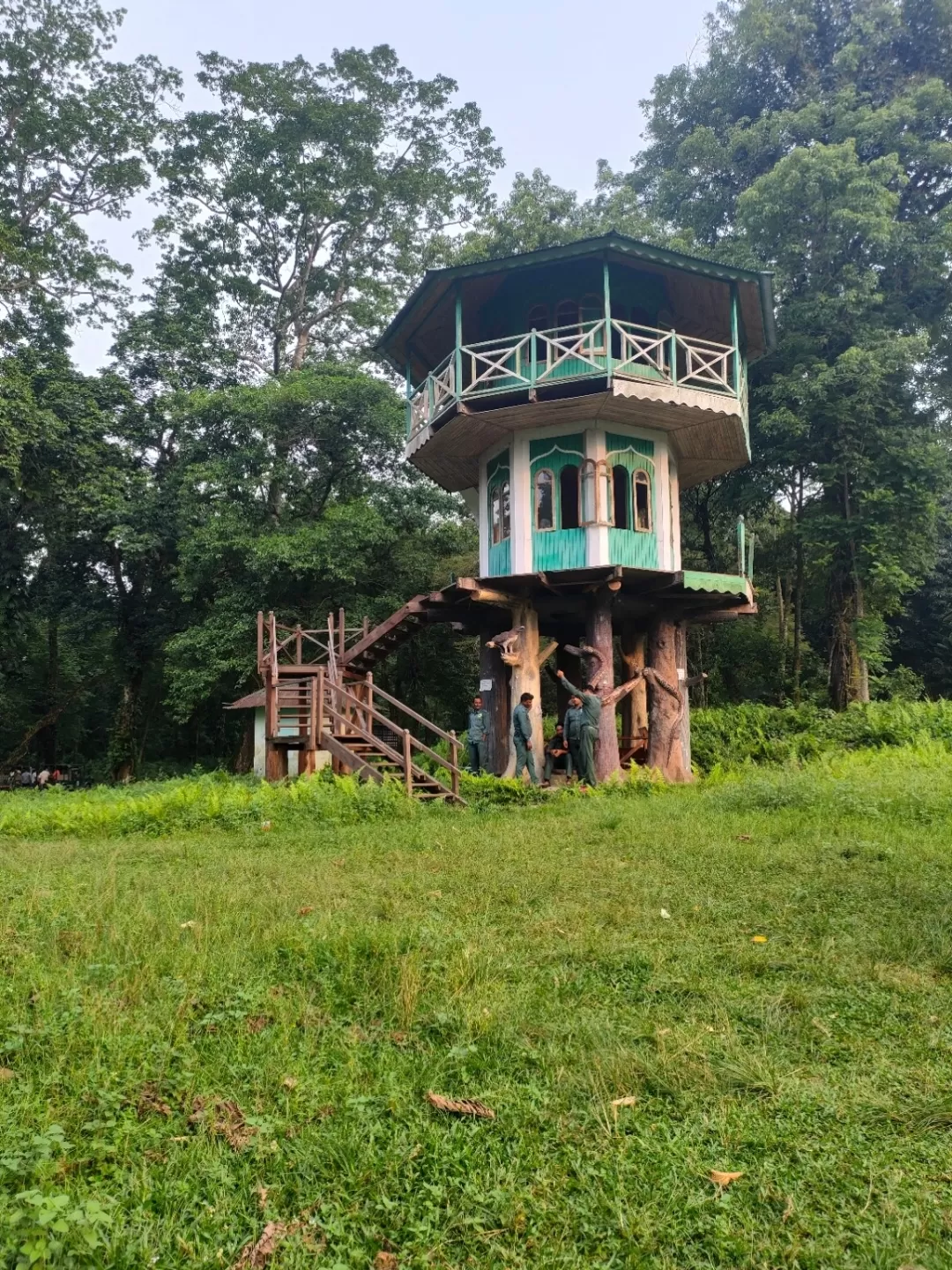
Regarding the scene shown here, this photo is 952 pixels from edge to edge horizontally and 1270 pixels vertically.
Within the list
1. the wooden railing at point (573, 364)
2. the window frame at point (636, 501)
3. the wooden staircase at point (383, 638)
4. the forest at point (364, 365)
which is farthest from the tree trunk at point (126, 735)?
the window frame at point (636, 501)

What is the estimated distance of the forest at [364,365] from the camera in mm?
22734

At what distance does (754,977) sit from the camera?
5125mm

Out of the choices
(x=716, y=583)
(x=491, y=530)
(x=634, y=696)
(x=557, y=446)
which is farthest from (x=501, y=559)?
(x=634, y=696)

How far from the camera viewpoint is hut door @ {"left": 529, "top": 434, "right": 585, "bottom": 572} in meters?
15.9

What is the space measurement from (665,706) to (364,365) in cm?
1846

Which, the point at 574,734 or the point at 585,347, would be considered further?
the point at 585,347

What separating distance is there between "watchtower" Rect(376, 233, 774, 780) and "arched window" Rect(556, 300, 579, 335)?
4cm

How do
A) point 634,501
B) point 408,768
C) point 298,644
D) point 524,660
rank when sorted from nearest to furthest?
point 408,768 < point 634,501 < point 524,660 < point 298,644

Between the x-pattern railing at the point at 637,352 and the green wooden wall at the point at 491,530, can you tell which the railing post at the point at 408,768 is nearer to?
the green wooden wall at the point at 491,530

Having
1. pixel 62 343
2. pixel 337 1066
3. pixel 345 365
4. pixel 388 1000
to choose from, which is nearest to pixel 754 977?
pixel 388 1000

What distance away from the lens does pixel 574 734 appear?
15266 mm

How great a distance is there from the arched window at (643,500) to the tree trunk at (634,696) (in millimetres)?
3728

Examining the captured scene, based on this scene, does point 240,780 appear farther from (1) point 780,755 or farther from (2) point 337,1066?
(2) point 337,1066

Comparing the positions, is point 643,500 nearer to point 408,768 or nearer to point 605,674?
point 605,674
